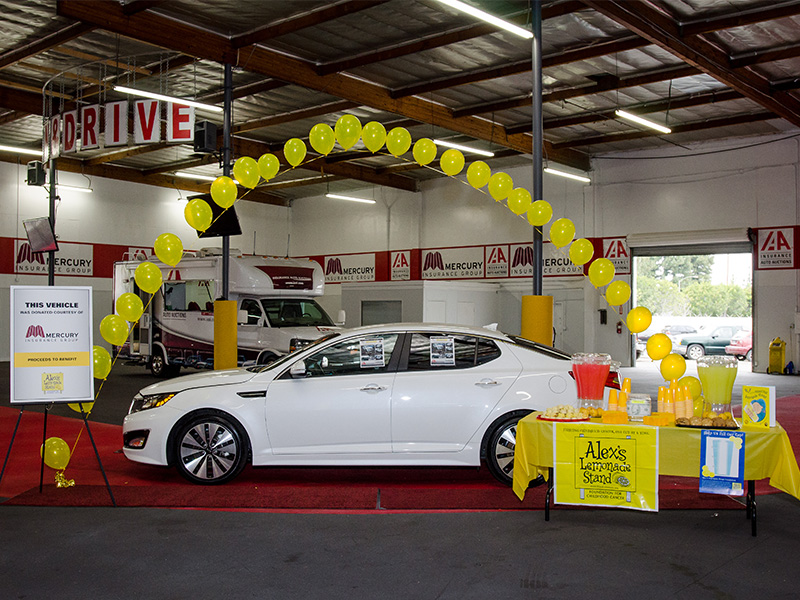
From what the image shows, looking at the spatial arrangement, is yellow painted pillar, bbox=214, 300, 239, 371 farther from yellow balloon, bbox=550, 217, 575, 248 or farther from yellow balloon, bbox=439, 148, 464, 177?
yellow balloon, bbox=550, 217, 575, 248

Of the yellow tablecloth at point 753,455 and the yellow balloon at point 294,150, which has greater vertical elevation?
the yellow balloon at point 294,150

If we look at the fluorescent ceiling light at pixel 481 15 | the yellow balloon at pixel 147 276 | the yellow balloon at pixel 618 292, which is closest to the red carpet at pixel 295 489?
the yellow balloon at pixel 147 276

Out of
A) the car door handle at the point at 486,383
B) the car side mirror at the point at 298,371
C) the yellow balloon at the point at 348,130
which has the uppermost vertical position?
the yellow balloon at the point at 348,130

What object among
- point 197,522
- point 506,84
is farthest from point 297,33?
point 197,522

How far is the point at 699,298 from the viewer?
22.1 m

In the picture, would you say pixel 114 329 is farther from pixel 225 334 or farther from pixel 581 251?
pixel 225 334

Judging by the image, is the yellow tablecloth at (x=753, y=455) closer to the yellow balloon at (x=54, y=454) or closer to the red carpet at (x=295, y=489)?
the red carpet at (x=295, y=489)

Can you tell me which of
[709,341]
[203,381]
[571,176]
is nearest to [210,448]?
[203,381]

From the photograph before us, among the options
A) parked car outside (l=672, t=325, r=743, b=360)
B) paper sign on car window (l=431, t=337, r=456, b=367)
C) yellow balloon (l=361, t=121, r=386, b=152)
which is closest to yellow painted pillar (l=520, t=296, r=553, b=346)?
yellow balloon (l=361, t=121, r=386, b=152)

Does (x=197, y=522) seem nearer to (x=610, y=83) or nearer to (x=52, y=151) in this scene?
(x=52, y=151)

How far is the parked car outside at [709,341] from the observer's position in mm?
22031

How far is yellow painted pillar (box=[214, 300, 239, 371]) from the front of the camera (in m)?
12.9

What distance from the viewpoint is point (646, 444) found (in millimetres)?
5121

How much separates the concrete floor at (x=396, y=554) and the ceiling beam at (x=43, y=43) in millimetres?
9036
